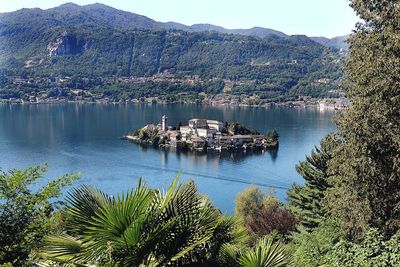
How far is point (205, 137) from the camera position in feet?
129

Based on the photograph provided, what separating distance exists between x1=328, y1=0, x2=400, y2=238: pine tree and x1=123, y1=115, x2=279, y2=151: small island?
3150 cm

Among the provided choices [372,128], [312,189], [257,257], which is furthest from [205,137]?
[257,257]

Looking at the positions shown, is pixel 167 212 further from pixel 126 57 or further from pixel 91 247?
pixel 126 57

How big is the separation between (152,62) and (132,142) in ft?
296

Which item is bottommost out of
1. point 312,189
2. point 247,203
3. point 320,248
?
point 247,203

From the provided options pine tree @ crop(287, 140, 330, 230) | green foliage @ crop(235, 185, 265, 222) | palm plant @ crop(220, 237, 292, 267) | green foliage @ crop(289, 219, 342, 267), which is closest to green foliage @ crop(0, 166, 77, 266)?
palm plant @ crop(220, 237, 292, 267)

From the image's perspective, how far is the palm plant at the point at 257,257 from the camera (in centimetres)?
234

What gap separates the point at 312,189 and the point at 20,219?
6.42m

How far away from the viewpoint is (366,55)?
15.8 feet

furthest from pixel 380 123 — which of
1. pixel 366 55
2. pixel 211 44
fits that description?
pixel 211 44

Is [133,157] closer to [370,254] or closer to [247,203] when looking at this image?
[247,203]

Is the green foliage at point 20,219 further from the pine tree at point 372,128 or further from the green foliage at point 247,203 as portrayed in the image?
the green foliage at point 247,203

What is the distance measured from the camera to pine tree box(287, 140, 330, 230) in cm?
823

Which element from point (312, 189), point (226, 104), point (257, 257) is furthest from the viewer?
point (226, 104)
